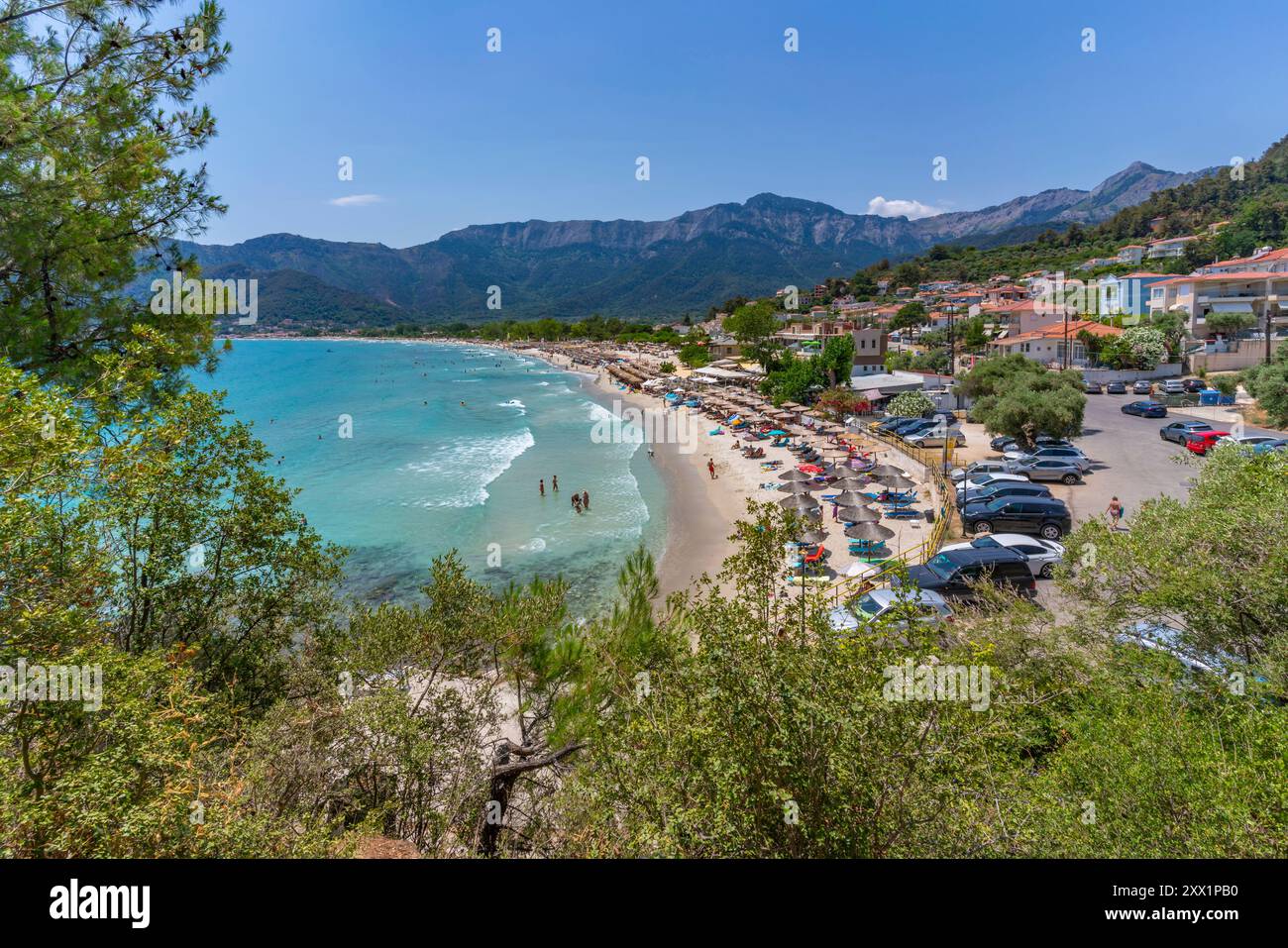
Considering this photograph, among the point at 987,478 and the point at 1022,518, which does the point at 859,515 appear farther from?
the point at 987,478

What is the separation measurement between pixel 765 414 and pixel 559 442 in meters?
15.3

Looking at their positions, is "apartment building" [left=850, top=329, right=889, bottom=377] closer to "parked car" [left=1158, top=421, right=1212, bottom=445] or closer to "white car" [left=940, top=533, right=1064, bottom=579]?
"parked car" [left=1158, top=421, right=1212, bottom=445]

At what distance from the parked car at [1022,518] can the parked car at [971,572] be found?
11.7ft

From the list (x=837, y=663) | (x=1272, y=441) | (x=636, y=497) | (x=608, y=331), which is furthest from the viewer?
(x=608, y=331)

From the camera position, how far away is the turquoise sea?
22.3 meters

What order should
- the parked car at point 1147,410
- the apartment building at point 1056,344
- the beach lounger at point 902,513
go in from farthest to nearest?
1. the apartment building at point 1056,344
2. the parked car at point 1147,410
3. the beach lounger at point 902,513

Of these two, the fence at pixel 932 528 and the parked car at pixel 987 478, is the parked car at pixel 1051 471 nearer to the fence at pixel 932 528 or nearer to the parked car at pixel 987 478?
the parked car at pixel 987 478

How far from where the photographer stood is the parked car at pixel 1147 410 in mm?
33438

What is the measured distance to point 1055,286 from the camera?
82.3 metres

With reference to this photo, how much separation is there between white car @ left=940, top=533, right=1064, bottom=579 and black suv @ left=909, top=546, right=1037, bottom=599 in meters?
0.47

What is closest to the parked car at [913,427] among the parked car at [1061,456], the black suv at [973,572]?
the parked car at [1061,456]

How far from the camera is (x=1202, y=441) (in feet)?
79.8
